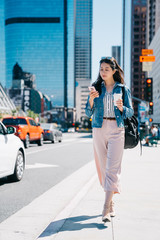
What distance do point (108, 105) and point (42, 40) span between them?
17213 centimetres

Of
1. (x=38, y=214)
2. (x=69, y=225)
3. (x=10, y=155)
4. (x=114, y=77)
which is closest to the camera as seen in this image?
(x=69, y=225)

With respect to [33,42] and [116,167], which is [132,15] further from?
[116,167]

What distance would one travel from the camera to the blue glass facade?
16950 cm

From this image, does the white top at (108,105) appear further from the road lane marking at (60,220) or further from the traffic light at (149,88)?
the traffic light at (149,88)

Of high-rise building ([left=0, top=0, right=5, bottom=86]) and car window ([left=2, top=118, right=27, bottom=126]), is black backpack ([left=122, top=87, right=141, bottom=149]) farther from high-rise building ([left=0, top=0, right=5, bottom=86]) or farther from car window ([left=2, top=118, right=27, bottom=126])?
high-rise building ([left=0, top=0, right=5, bottom=86])

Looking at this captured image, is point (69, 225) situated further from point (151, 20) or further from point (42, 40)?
point (42, 40)

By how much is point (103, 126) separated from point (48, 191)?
9.10 feet

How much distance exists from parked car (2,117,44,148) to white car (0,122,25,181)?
11844 millimetres

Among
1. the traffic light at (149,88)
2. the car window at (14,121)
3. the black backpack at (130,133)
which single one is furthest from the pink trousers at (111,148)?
the car window at (14,121)

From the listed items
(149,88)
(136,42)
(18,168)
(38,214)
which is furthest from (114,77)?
(136,42)

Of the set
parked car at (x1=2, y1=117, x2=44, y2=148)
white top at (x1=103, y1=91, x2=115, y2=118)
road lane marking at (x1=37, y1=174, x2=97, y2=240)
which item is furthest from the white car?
parked car at (x1=2, y1=117, x2=44, y2=148)

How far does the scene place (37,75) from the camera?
17350cm

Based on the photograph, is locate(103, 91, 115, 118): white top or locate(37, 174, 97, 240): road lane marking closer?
→ locate(37, 174, 97, 240): road lane marking

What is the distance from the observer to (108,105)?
4.49 metres
